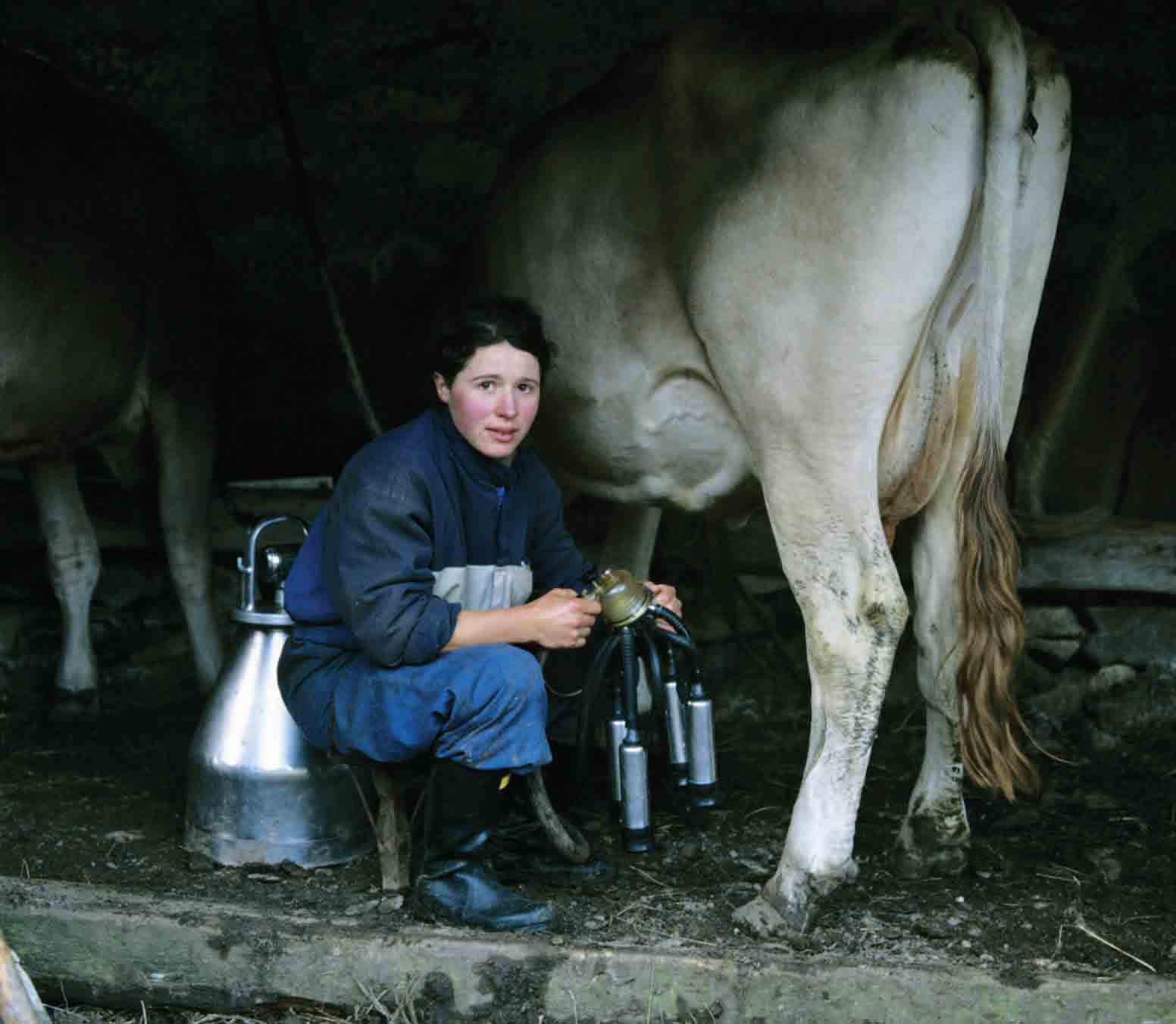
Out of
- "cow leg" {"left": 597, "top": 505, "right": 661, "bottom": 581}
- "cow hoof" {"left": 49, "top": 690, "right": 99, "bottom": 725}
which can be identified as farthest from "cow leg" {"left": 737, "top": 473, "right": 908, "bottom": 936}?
"cow hoof" {"left": 49, "top": 690, "right": 99, "bottom": 725}

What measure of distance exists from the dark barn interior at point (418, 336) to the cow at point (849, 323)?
900mm

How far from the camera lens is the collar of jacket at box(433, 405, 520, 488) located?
2945mm

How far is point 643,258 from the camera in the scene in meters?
3.23

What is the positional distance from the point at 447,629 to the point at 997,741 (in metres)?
1.18

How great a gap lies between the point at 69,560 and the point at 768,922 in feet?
9.37

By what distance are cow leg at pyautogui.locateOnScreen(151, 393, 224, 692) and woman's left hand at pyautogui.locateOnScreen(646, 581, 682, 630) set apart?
1.93 meters

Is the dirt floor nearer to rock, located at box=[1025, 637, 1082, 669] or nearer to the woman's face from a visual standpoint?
rock, located at box=[1025, 637, 1082, 669]

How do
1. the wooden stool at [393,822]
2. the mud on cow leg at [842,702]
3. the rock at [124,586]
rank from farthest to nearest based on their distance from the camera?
the rock at [124,586], the wooden stool at [393,822], the mud on cow leg at [842,702]

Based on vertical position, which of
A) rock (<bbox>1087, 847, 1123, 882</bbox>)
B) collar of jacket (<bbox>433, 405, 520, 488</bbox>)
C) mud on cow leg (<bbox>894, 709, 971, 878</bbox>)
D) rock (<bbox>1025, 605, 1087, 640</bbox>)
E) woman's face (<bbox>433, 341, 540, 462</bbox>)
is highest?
woman's face (<bbox>433, 341, 540, 462</bbox>)

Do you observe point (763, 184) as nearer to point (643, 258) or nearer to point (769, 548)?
point (643, 258)

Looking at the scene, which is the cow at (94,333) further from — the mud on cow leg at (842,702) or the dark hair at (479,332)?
the mud on cow leg at (842,702)

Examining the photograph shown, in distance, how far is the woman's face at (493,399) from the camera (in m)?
2.91

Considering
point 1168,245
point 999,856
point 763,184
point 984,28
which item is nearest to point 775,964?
point 999,856

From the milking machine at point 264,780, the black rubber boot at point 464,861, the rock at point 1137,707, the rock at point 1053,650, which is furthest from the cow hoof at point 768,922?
the rock at point 1053,650
